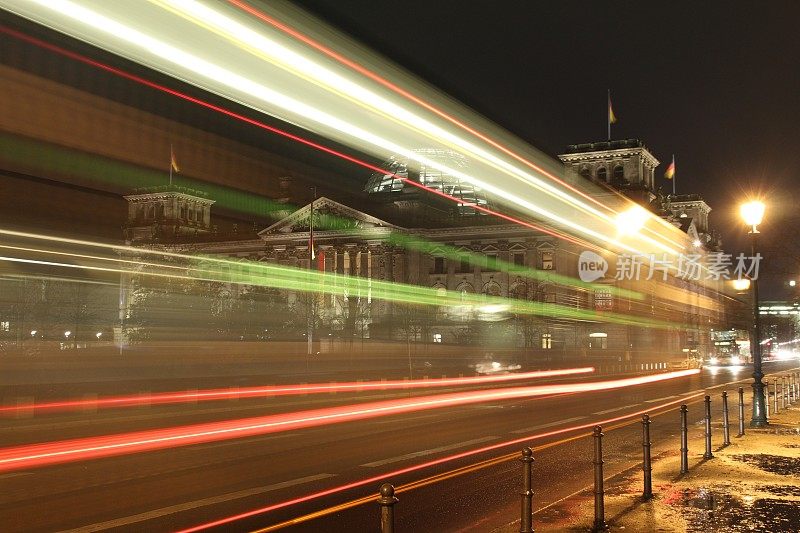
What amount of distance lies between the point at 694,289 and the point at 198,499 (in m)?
42.3

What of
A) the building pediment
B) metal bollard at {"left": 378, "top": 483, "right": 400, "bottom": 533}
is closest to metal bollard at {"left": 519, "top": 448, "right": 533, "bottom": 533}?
metal bollard at {"left": 378, "top": 483, "right": 400, "bottom": 533}

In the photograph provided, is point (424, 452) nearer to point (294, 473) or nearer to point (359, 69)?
point (294, 473)

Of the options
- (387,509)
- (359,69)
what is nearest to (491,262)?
(359,69)

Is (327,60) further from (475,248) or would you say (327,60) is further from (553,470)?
(475,248)

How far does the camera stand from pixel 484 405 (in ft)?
99.7

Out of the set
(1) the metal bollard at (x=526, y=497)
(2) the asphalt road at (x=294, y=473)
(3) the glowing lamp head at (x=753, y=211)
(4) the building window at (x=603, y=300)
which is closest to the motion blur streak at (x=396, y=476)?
(2) the asphalt road at (x=294, y=473)

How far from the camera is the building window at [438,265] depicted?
354 feet

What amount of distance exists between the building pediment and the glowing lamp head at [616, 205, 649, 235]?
60.9 m

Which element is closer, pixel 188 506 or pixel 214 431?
pixel 188 506

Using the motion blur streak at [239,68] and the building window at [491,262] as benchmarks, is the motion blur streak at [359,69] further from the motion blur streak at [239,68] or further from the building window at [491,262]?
the building window at [491,262]

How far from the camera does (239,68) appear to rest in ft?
42.2

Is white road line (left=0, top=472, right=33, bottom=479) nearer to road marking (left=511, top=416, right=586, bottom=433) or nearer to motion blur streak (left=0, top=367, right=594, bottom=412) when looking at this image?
motion blur streak (left=0, top=367, right=594, bottom=412)

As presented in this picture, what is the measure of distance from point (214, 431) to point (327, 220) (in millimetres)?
88002

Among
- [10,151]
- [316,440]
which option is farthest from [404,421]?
[10,151]
